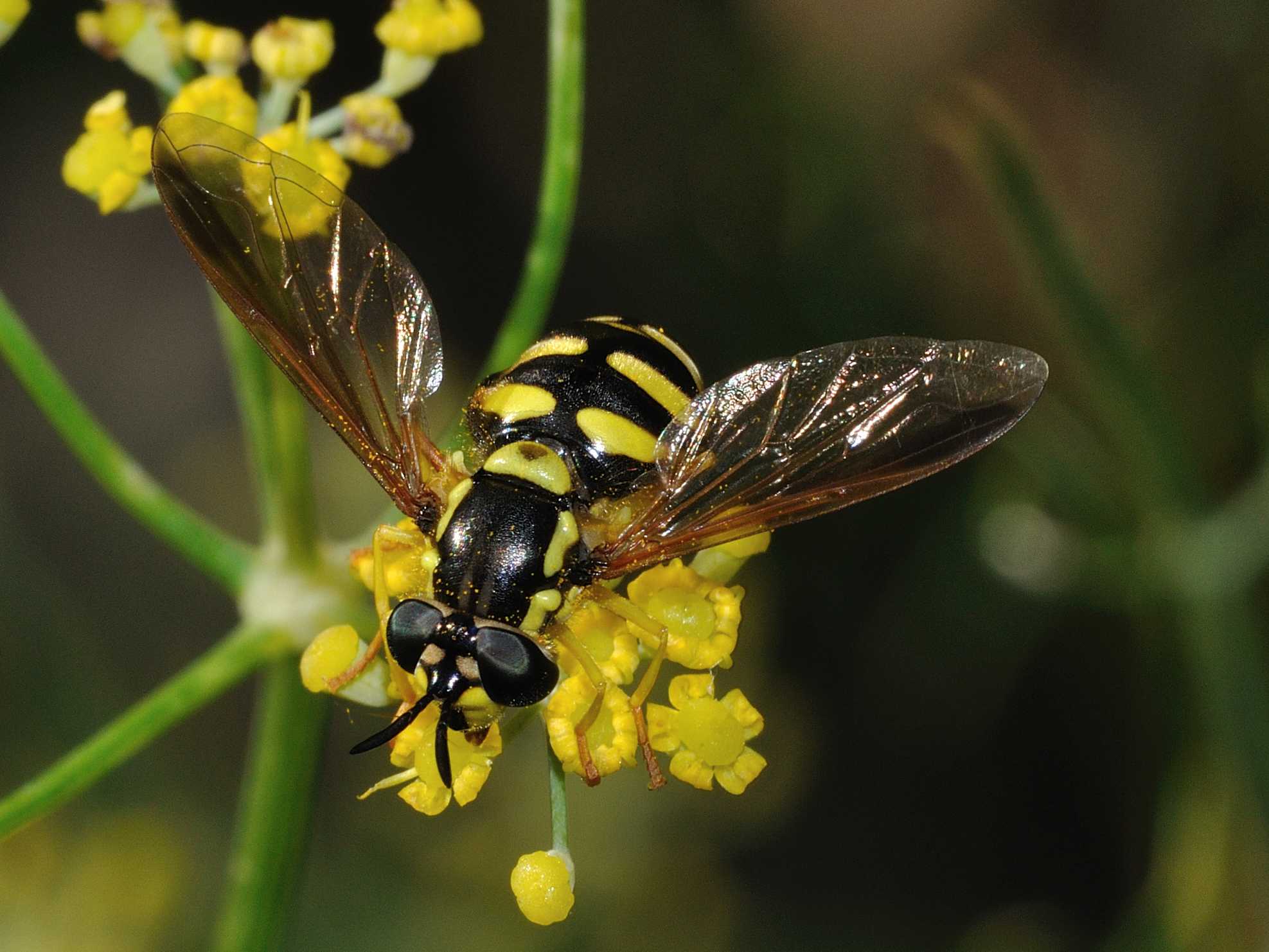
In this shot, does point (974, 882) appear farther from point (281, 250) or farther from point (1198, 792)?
point (281, 250)

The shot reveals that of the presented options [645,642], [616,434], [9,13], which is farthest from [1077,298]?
[9,13]

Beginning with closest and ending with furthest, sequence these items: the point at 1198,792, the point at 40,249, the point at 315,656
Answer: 1. the point at 315,656
2. the point at 1198,792
3. the point at 40,249

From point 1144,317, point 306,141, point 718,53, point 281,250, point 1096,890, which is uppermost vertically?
point 718,53

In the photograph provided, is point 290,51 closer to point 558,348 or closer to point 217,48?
point 217,48

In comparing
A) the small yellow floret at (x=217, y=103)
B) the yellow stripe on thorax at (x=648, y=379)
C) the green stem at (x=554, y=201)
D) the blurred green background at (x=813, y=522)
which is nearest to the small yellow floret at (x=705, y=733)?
the yellow stripe on thorax at (x=648, y=379)

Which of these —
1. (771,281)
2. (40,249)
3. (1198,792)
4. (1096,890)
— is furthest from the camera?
(40,249)

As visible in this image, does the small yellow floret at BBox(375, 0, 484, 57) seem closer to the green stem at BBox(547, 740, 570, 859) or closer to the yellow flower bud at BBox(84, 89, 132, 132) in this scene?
the yellow flower bud at BBox(84, 89, 132, 132)

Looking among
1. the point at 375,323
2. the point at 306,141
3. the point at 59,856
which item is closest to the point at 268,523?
the point at 375,323

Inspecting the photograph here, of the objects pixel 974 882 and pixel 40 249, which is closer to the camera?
pixel 974 882
